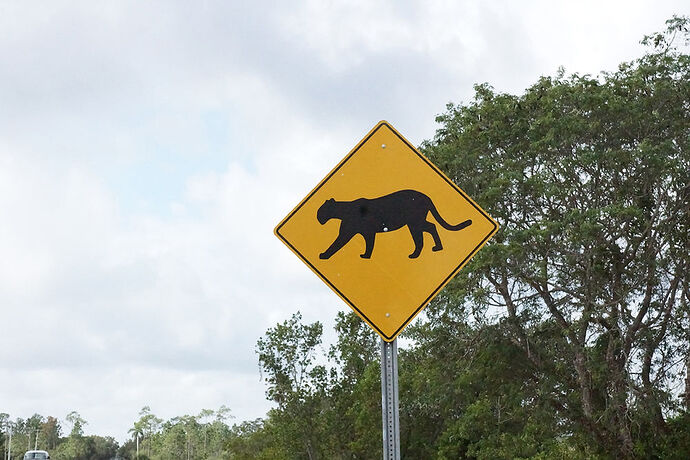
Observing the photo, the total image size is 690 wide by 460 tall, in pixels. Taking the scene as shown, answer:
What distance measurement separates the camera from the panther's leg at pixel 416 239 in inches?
155

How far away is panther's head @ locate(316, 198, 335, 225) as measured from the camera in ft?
13.1

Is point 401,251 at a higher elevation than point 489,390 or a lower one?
lower

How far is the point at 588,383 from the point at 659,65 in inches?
265

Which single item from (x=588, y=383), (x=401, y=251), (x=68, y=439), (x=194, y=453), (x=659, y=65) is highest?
(x=68, y=439)

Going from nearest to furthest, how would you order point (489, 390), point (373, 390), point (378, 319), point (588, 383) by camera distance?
point (378, 319), point (588, 383), point (489, 390), point (373, 390)

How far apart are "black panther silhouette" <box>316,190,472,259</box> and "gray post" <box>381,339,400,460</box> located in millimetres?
529

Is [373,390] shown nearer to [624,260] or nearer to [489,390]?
[489,390]

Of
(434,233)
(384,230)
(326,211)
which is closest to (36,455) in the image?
(326,211)

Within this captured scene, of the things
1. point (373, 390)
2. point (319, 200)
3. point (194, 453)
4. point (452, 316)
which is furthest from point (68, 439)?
point (319, 200)

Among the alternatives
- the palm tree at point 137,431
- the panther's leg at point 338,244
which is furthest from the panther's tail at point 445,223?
the palm tree at point 137,431

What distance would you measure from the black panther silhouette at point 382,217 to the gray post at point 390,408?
0.53 m

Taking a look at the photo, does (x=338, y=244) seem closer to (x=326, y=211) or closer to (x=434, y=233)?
(x=326, y=211)

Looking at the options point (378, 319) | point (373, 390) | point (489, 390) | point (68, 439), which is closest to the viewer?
point (378, 319)

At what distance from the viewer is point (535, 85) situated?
17.8 m
